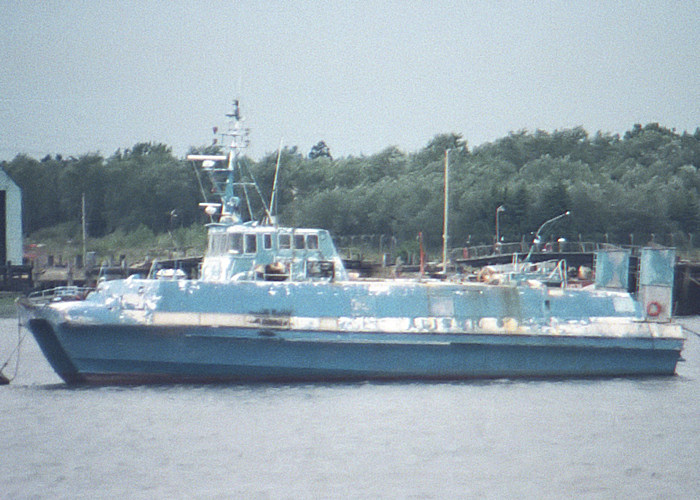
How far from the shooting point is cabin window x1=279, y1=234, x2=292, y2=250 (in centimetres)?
2856

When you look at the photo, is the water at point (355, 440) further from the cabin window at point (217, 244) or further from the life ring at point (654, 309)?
the cabin window at point (217, 244)

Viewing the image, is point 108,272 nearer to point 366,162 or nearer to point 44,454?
point 44,454

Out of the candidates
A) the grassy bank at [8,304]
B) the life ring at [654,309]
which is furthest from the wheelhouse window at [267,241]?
the grassy bank at [8,304]

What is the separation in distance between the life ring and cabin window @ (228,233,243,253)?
1135cm

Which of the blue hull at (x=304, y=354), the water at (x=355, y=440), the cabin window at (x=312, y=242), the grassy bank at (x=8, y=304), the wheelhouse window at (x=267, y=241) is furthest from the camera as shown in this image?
the grassy bank at (x=8, y=304)

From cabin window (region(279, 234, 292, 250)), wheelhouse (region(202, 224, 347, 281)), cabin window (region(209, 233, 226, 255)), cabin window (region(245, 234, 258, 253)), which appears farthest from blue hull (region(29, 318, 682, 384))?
cabin window (region(209, 233, 226, 255))

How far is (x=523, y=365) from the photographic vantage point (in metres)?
27.9

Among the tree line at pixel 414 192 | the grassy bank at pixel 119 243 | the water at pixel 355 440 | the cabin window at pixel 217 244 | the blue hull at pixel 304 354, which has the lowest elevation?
the water at pixel 355 440

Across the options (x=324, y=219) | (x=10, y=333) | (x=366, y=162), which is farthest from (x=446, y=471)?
(x=366, y=162)

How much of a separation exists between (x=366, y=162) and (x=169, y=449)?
72610 mm

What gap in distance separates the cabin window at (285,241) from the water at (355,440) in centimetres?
408

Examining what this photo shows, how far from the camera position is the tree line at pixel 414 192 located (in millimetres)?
74188

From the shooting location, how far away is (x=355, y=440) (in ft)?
71.1

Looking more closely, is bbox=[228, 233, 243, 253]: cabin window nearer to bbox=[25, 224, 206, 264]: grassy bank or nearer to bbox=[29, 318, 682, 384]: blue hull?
bbox=[29, 318, 682, 384]: blue hull
